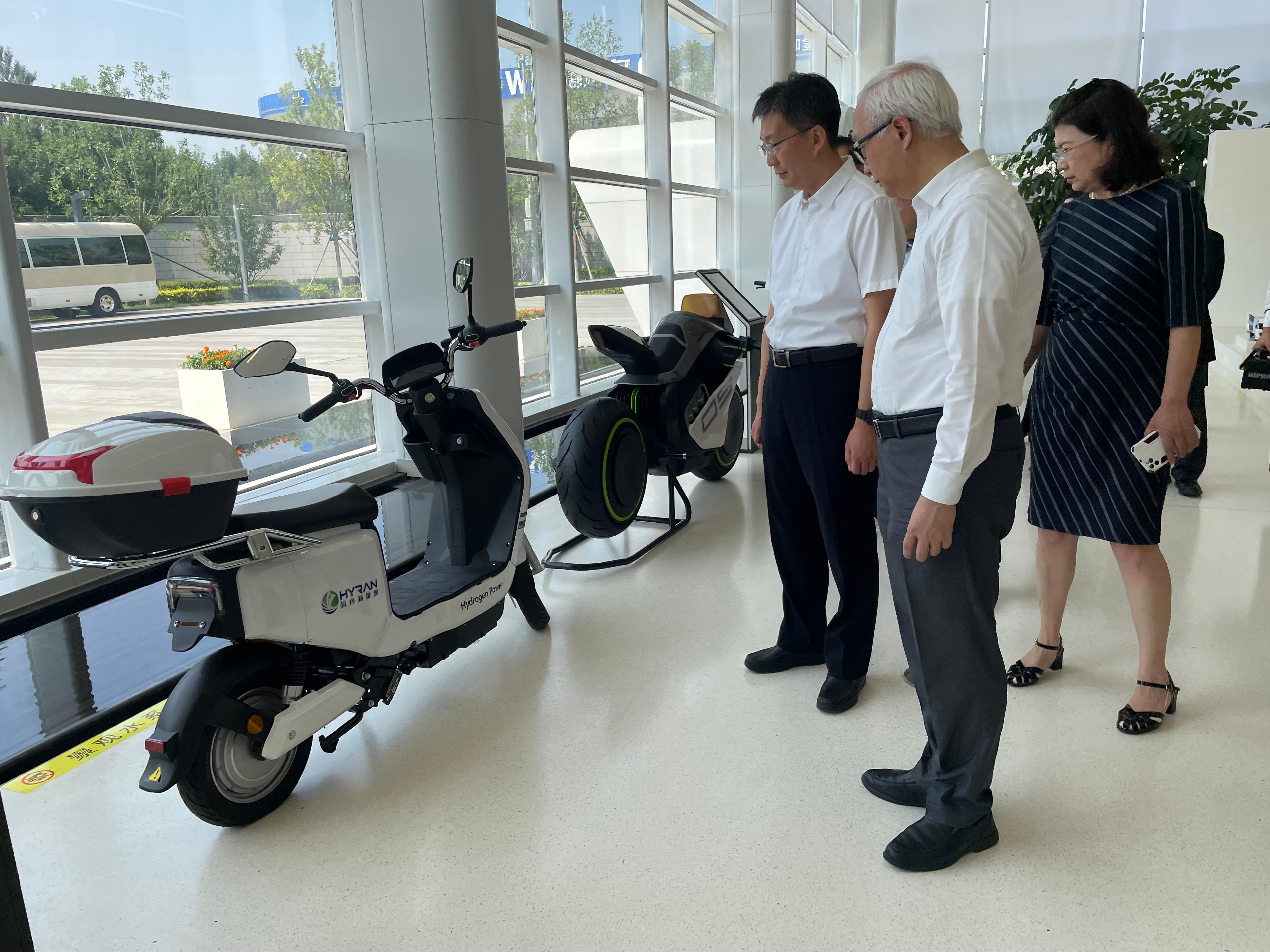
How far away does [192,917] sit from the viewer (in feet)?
5.28

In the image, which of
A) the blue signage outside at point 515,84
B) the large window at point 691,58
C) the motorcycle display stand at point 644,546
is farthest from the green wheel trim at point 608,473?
the large window at point 691,58

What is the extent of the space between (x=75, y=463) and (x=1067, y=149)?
2165 millimetres

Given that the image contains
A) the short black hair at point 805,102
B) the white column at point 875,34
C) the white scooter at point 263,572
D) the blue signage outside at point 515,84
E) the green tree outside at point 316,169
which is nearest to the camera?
the white scooter at point 263,572

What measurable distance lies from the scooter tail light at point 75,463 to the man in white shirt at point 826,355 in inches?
60.0

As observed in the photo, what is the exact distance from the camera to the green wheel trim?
3225 millimetres

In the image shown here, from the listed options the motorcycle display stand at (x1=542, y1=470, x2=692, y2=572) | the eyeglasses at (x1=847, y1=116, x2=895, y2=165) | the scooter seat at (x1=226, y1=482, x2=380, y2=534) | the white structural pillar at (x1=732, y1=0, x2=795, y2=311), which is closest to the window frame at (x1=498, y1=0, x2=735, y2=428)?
the white structural pillar at (x1=732, y1=0, x2=795, y2=311)

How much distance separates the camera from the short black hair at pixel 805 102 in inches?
83.8

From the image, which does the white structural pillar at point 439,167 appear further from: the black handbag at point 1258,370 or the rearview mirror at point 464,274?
the black handbag at point 1258,370

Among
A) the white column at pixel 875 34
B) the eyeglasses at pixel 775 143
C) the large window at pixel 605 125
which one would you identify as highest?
the white column at pixel 875 34

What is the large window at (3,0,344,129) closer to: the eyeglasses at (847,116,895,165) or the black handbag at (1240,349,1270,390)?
the eyeglasses at (847,116,895,165)

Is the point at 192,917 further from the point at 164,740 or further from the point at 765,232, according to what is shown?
the point at 765,232

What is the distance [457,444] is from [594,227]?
12.4ft

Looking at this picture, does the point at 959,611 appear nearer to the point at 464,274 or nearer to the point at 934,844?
the point at 934,844

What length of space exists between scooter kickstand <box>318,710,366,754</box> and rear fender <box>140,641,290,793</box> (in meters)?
0.21
